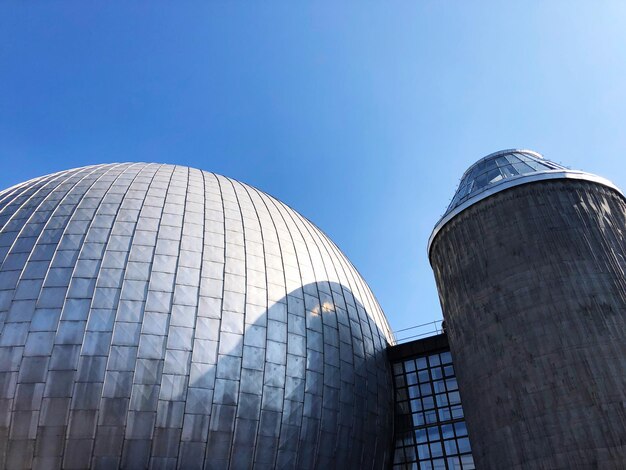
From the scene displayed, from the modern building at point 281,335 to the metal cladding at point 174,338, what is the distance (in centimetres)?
7

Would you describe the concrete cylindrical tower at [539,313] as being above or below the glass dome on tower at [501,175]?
below

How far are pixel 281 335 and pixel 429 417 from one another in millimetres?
9303

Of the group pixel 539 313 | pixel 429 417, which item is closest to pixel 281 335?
pixel 429 417

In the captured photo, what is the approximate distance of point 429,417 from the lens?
79.4 ft

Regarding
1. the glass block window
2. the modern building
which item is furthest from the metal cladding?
the glass block window

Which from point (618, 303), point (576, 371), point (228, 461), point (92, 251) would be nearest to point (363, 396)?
point (228, 461)

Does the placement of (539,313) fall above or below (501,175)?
below

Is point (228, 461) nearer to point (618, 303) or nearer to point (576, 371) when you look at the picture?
point (576, 371)

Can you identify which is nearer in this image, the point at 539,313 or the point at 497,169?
the point at 539,313

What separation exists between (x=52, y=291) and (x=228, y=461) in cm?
851

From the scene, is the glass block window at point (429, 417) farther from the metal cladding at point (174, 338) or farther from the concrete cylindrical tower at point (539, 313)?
the concrete cylindrical tower at point (539, 313)

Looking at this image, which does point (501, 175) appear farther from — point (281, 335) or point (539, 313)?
point (281, 335)

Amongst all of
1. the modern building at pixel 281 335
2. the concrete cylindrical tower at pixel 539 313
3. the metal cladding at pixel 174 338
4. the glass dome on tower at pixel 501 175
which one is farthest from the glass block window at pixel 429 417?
the glass dome on tower at pixel 501 175

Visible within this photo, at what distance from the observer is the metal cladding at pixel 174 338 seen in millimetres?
16188
